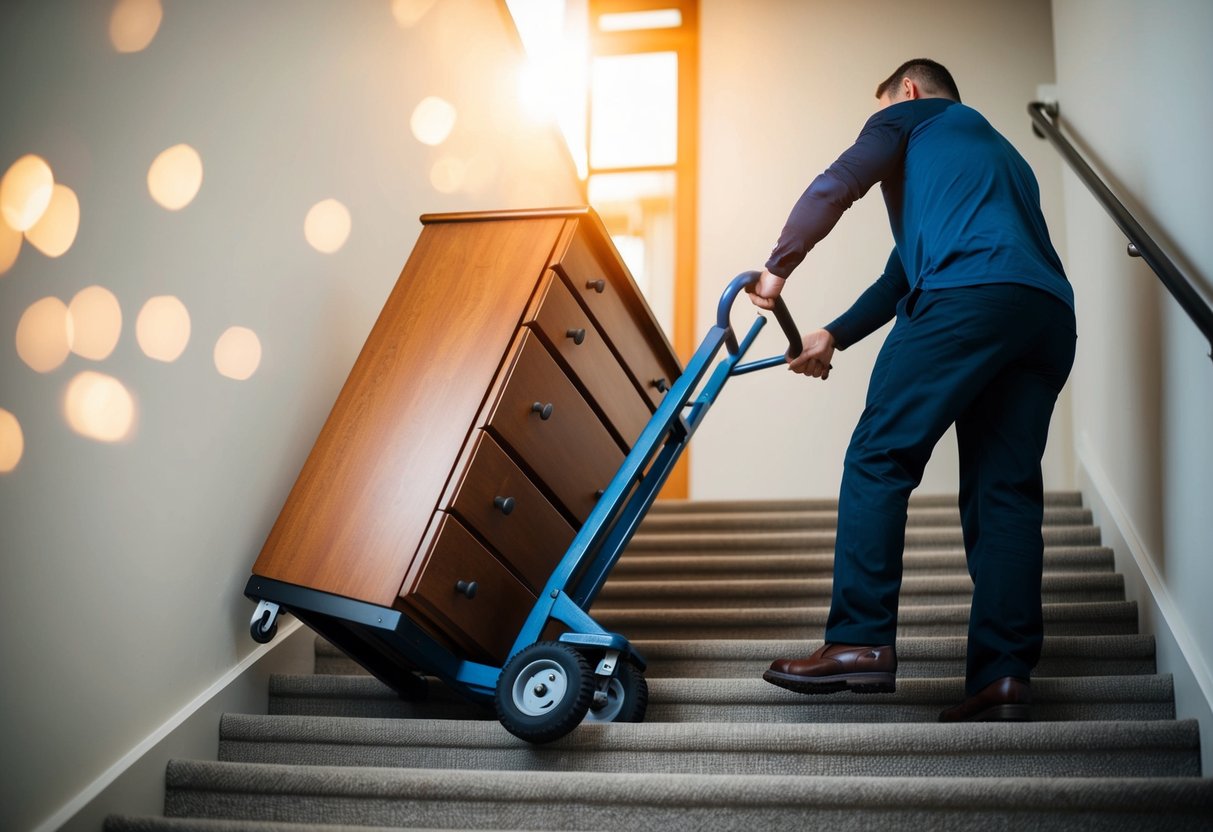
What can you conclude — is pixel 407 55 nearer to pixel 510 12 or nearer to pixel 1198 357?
pixel 510 12

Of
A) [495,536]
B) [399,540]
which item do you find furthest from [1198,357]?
[399,540]

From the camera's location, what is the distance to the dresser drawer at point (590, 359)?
2.27 m

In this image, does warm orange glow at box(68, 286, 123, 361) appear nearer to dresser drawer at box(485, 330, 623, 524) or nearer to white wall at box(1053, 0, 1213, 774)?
dresser drawer at box(485, 330, 623, 524)

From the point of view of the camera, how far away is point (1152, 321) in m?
2.35

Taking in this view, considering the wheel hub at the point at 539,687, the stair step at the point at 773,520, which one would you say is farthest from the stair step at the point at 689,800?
the stair step at the point at 773,520

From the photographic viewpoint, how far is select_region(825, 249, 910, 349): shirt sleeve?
94.9 inches

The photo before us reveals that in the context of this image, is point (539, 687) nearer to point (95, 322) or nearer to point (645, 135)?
point (95, 322)

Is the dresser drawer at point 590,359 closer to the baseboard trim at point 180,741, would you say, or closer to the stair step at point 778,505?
the baseboard trim at point 180,741

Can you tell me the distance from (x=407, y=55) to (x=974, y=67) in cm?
333

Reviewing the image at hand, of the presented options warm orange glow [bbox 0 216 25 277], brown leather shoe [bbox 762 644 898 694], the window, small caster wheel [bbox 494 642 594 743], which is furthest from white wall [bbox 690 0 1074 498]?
warm orange glow [bbox 0 216 25 277]

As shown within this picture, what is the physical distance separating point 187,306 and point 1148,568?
6.99 feet

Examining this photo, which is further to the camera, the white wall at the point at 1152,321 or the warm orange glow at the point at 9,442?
the white wall at the point at 1152,321

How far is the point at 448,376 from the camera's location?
218cm

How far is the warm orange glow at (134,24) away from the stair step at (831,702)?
1.34 m
